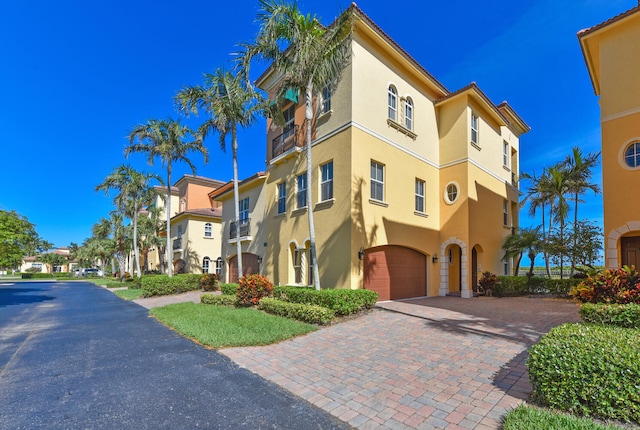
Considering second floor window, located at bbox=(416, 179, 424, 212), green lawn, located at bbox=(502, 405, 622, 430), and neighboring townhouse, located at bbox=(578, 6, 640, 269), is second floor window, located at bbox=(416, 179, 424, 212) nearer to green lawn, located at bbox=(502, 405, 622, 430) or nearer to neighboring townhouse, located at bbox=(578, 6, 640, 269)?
neighboring townhouse, located at bbox=(578, 6, 640, 269)

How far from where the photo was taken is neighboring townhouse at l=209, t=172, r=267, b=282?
18922 millimetres

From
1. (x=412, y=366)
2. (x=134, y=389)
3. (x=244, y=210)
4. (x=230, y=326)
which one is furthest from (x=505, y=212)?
(x=134, y=389)

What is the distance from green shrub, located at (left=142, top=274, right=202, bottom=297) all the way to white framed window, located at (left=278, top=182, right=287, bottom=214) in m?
9.11

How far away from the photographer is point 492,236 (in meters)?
17.6

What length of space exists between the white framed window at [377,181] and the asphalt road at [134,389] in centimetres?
892

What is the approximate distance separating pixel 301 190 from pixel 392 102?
595 centimetres

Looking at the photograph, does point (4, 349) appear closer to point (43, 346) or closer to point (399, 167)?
point (43, 346)

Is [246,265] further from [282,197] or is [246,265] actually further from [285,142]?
[285,142]

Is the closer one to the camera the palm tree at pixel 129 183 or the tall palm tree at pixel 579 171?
the tall palm tree at pixel 579 171

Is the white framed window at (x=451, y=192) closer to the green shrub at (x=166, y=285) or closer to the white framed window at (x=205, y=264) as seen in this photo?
the green shrub at (x=166, y=285)

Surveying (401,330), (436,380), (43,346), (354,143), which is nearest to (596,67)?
(354,143)

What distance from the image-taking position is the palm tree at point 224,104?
50.7ft

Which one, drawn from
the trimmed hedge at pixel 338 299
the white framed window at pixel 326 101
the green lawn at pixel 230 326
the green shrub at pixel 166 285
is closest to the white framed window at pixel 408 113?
the white framed window at pixel 326 101

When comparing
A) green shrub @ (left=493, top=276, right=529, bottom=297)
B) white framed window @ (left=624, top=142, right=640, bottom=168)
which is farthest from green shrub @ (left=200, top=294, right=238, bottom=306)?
white framed window @ (left=624, top=142, right=640, bottom=168)
